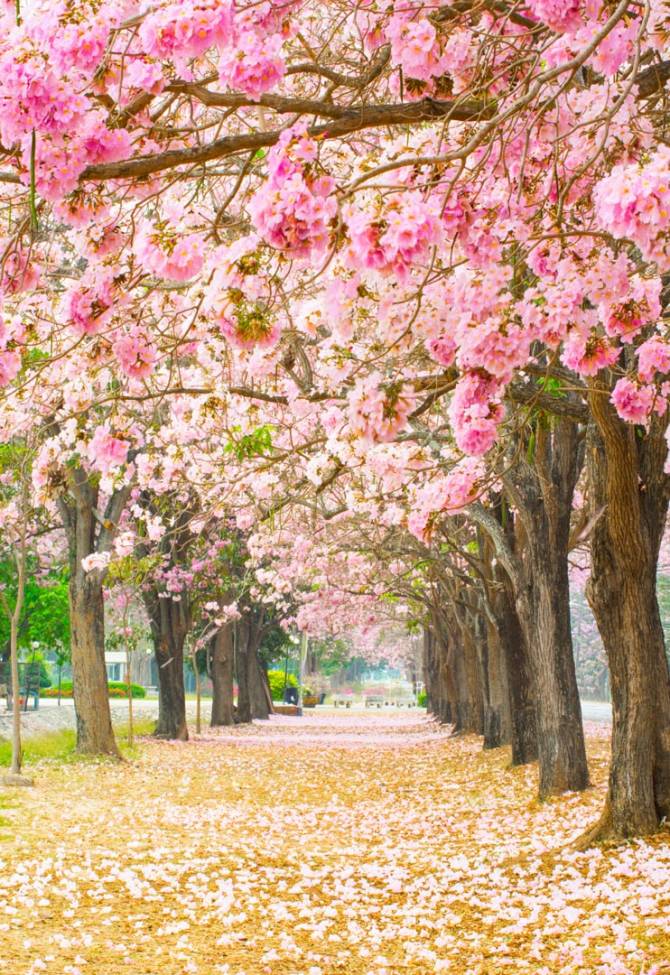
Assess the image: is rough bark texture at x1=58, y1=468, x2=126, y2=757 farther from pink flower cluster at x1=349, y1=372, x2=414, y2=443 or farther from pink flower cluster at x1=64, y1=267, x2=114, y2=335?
pink flower cluster at x1=349, y1=372, x2=414, y2=443

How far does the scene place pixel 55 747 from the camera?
19578 mm

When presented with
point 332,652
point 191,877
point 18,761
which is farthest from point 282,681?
point 191,877

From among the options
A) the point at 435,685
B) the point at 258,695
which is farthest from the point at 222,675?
the point at 435,685

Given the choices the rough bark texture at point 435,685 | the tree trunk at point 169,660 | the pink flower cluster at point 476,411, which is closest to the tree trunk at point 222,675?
the tree trunk at point 169,660

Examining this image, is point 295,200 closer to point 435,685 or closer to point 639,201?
point 639,201

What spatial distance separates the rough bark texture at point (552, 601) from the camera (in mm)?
10672

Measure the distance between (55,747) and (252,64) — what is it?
58.7ft

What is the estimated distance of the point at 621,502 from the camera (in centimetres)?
788

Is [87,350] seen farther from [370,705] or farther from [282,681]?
[370,705]

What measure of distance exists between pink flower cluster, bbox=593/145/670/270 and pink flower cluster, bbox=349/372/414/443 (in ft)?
3.90

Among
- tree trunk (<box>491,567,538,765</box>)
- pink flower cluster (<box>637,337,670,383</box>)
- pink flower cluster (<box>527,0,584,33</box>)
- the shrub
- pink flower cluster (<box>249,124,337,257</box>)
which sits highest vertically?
pink flower cluster (<box>527,0,584,33</box>)

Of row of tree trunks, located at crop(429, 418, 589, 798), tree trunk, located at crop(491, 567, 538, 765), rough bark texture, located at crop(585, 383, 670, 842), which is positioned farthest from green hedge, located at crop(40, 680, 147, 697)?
rough bark texture, located at crop(585, 383, 670, 842)

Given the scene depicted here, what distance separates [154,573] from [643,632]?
1524 cm

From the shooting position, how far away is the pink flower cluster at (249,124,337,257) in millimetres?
3205
